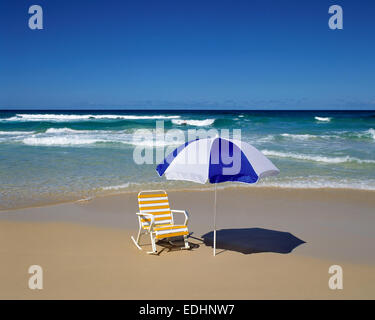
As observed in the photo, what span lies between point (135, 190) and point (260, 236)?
13.6ft

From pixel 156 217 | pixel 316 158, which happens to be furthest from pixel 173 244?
pixel 316 158

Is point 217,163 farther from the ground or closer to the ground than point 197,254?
farther from the ground

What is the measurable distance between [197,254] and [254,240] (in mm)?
1161

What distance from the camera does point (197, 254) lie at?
5.28 m

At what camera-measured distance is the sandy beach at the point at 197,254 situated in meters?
4.19

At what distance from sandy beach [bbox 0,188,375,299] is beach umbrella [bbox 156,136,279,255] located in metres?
1.24

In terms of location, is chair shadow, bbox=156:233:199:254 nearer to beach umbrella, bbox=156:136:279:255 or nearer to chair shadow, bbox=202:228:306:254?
chair shadow, bbox=202:228:306:254

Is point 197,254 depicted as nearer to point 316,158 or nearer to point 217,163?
point 217,163

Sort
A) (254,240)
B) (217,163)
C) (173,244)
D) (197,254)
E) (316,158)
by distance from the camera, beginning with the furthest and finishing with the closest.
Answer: (316,158) → (254,240) → (173,244) → (197,254) → (217,163)

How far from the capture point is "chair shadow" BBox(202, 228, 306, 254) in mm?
5527

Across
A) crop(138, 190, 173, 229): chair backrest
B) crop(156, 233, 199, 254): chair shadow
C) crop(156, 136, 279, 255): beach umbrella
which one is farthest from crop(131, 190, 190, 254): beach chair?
crop(156, 136, 279, 255): beach umbrella

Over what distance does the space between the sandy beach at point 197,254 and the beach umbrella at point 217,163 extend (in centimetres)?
124
